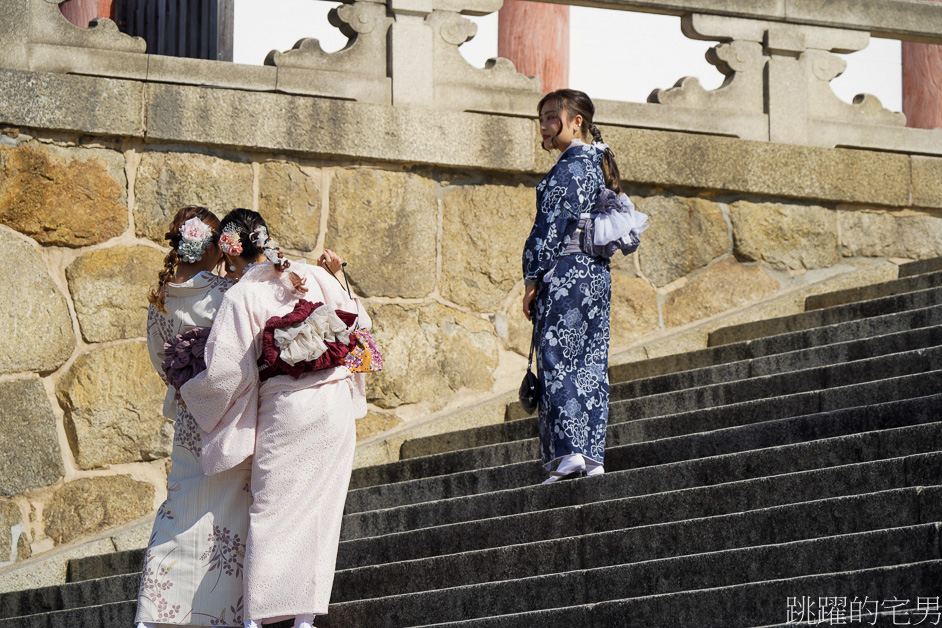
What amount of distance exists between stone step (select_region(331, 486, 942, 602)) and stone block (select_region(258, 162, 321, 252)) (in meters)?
2.69

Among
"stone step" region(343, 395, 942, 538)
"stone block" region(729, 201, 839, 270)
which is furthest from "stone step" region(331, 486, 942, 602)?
"stone block" region(729, 201, 839, 270)

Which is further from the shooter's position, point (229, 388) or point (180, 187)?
point (180, 187)

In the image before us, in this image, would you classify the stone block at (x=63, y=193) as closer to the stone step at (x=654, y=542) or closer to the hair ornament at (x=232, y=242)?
the hair ornament at (x=232, y=242)

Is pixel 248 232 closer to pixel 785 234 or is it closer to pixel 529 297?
pixel 529 297

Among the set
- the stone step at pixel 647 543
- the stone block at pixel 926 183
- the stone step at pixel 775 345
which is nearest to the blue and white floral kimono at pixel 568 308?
the stone step at pixel 647 543

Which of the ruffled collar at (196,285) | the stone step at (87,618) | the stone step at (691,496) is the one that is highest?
the ruffled collar at (196,285)

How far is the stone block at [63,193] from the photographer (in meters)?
6.53

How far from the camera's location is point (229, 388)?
13.6ft

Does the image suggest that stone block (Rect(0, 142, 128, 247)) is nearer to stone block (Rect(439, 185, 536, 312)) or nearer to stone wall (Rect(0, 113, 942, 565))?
stone wall (Rect(0, 113, 942, 565))

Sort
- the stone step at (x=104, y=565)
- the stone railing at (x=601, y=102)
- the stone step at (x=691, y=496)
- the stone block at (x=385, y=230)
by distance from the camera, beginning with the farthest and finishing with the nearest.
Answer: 1. the stone block at (x=385, y=230)
2. the stone railing at (x=601, y=102)
3. the stone step at (x=104, y=565)
4. the stone step at (x=691, y=496)

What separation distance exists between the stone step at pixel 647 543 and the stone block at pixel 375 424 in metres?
2.31

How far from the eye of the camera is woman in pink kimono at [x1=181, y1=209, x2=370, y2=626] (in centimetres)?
406

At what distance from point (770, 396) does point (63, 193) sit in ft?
11.3

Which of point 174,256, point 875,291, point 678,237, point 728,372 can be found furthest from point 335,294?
point 875,291
